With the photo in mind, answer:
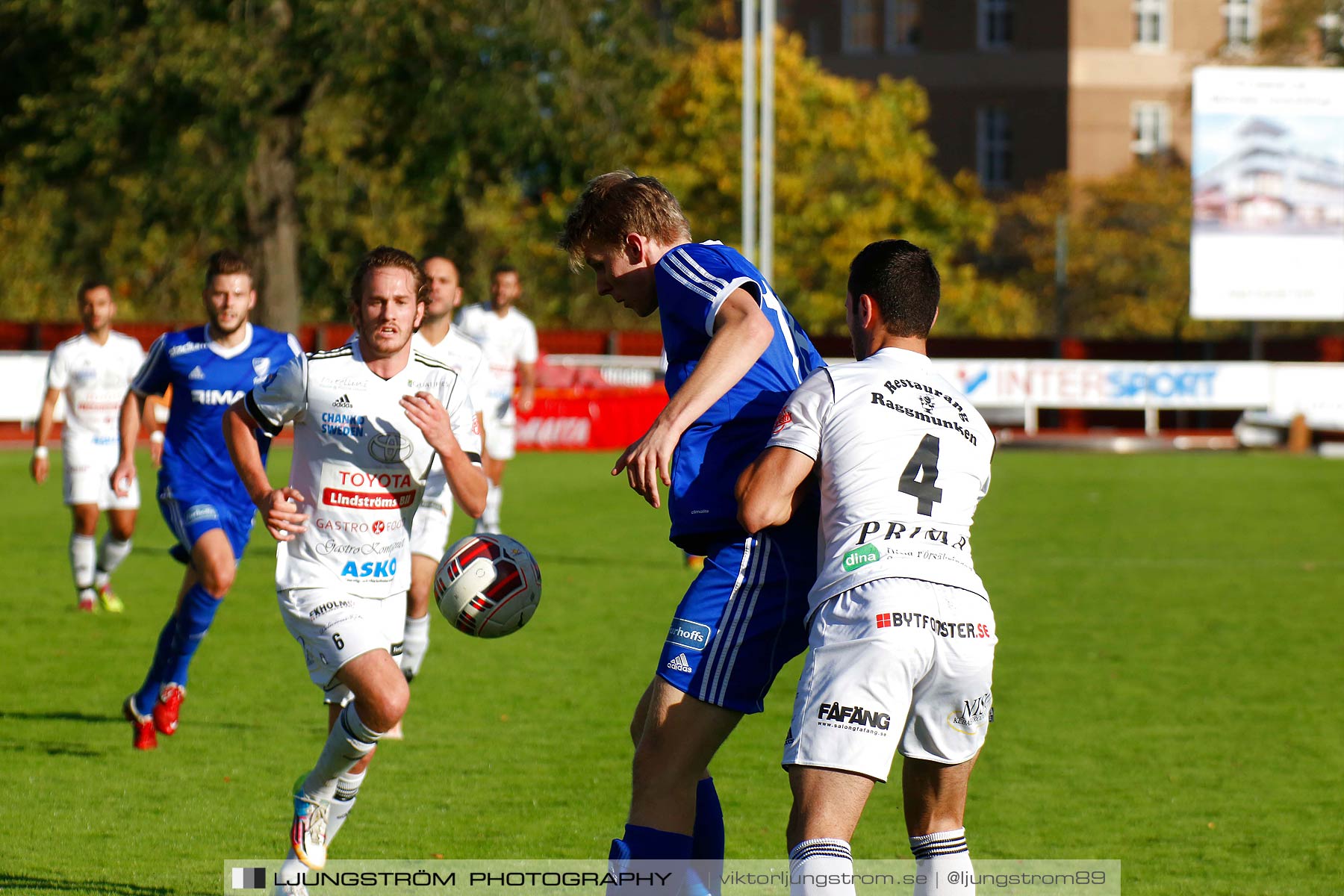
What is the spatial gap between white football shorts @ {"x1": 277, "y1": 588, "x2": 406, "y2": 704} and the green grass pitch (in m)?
0.79

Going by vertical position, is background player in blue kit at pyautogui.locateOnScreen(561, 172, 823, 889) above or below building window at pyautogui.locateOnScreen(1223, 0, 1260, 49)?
below

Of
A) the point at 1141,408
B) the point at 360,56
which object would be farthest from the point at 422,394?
the point at 1141,408

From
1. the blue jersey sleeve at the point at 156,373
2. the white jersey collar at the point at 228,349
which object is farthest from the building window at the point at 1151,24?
the blue jersey sleeve at the point at 156,373

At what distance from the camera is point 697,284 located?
414 centimetres

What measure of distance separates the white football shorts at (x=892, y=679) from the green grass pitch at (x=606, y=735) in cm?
190

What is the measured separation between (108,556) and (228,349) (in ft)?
14.4

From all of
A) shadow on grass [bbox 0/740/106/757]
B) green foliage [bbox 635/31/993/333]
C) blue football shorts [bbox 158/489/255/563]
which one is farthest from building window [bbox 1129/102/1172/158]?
shadow on grass [bbox 0/740/106/757]

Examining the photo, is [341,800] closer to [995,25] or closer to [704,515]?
[704,515]

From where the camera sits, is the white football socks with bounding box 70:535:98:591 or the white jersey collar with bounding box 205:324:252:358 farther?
the white football socks with bounding box 70:535:98:591

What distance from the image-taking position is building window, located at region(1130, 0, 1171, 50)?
6106cm

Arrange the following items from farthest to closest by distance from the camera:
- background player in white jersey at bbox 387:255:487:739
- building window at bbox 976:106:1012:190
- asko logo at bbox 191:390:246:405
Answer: building window at bbox 976:106:1012:190, background player in white jersey at bbox 387:255:487:739, asko logo at bbox 191:390:246:405

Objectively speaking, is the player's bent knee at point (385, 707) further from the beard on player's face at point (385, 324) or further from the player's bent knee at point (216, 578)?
the player's bent knee at point (216, 578)

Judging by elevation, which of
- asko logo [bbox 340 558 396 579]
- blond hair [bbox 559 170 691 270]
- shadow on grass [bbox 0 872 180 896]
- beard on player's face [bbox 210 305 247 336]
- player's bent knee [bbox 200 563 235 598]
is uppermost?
blond hair [bbox 559 170 691 270]

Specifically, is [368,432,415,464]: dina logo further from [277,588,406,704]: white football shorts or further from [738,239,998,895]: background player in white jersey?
[738,239,998,895]: background player in white jersey
